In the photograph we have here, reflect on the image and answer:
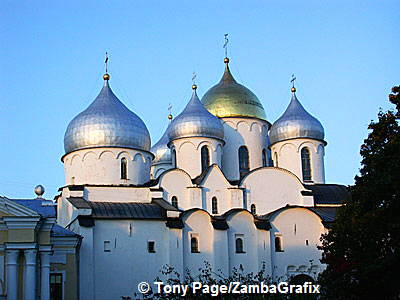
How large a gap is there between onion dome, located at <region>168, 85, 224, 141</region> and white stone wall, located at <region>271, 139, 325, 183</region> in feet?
11.7

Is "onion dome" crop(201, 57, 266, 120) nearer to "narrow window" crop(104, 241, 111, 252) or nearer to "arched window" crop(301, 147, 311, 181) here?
"arched window" crop(301, 147, 311, 181)

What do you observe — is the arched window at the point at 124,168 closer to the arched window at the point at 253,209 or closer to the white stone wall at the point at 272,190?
the white stone wall at the point at 272,190

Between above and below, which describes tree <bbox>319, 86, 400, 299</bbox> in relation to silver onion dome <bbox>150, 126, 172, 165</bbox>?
below

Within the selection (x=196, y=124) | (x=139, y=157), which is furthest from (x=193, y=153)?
(x=139, y=157)

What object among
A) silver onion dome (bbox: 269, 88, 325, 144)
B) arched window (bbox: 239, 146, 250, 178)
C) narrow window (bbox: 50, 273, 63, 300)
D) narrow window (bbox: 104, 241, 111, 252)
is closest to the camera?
narrow window (bbox: 50, 273, 63, 300)

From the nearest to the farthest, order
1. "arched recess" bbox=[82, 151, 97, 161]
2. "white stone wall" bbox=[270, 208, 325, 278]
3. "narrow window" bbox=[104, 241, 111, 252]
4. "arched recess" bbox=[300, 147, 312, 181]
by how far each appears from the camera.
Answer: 1. "narrow window" bbox=[104, 241, 111, 252]
2. "white stone wall" bbox=[270, 208, 325, 278]
3. "arched recess" bbox=[82, 151, 97, 161]
4. "arched recess" bbox=[300, 147, 312, 181]

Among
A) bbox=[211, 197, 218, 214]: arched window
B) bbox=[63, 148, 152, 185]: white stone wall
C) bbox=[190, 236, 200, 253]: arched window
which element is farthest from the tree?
bbox=[63, 148, 152, 185]: white stone wall

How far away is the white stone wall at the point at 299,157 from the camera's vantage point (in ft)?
128

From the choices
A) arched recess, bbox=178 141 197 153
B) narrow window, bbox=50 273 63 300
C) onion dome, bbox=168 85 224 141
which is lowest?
narrow window, bbox=50 273 63 300

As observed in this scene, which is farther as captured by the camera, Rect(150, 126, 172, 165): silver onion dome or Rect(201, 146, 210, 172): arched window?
Rect(150, 126, 172, 165): silver onion dome

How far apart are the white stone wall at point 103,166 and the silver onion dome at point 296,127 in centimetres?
790

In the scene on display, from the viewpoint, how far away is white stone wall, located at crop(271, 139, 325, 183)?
128 ft

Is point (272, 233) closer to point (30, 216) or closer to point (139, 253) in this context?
point (139, 253)

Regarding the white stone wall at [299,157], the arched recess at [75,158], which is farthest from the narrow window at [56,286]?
the white stone wall at [299,157]
